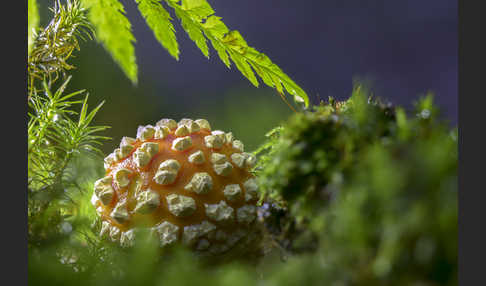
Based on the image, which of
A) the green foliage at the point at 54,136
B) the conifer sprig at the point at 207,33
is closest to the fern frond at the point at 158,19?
the conifer sprig at the point at 207,33

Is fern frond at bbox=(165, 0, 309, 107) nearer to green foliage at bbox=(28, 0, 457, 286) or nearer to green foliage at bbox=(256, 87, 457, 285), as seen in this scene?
green foliage at bbox=(28, 0, 457, 286)

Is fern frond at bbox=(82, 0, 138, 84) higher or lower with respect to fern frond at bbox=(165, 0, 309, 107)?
lower

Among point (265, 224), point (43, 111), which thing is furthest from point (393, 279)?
point (43, 111)

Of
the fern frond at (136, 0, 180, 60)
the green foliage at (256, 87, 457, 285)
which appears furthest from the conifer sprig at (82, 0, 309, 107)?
the green foliage at (256, 87, 457, 285)

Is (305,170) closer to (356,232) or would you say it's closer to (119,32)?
(356,232)

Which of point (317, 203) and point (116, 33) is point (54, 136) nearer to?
point (116, 33)

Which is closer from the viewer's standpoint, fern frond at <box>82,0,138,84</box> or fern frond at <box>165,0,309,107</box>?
fern frond at <box>82,0,138,84</box>

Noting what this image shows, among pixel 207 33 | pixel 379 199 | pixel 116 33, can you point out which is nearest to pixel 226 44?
pixel 207 33
